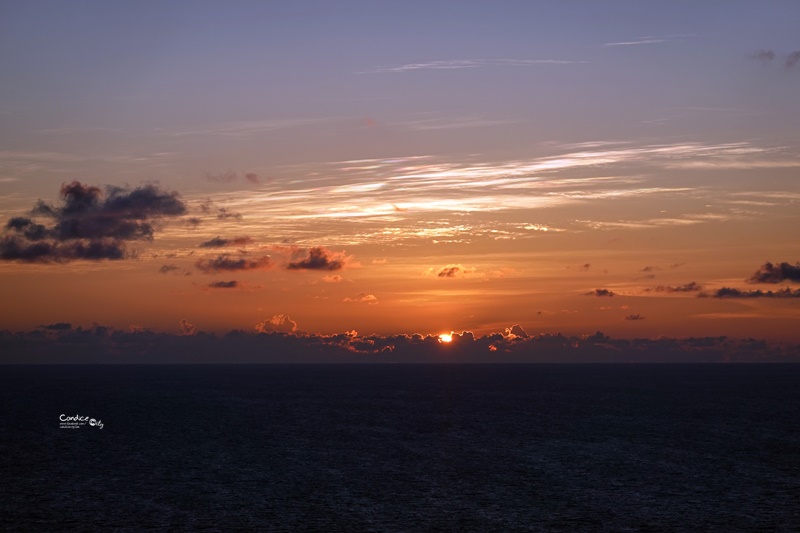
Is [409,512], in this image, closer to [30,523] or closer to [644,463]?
[30,523]

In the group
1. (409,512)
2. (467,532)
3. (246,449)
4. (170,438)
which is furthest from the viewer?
(170,438)

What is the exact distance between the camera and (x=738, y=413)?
17425cm

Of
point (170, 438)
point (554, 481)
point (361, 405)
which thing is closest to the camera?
point (554, 481)

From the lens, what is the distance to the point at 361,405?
196 meters

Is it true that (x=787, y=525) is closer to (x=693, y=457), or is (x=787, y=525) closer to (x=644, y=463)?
(x=644, y=463)

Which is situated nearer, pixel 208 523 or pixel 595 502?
pixel 208 523

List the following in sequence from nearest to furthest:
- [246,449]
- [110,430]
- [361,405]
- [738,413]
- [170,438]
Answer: [246,449]
[170,438]
[110,430]
[738,413]
[361,405]

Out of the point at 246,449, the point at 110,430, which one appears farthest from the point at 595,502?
the point at 110,430

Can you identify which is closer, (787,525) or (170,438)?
(787,525)

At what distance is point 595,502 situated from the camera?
245ft

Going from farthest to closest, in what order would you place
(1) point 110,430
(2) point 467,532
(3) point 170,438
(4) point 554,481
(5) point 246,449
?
(1) point 110,430 → (3) point 170,438 → (5) point 246,449 → (4) point 554,481 → (2) point 467,532

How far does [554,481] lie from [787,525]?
25801mm

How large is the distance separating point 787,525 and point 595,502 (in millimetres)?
15755

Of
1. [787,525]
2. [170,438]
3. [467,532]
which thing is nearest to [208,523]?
[467,532]
